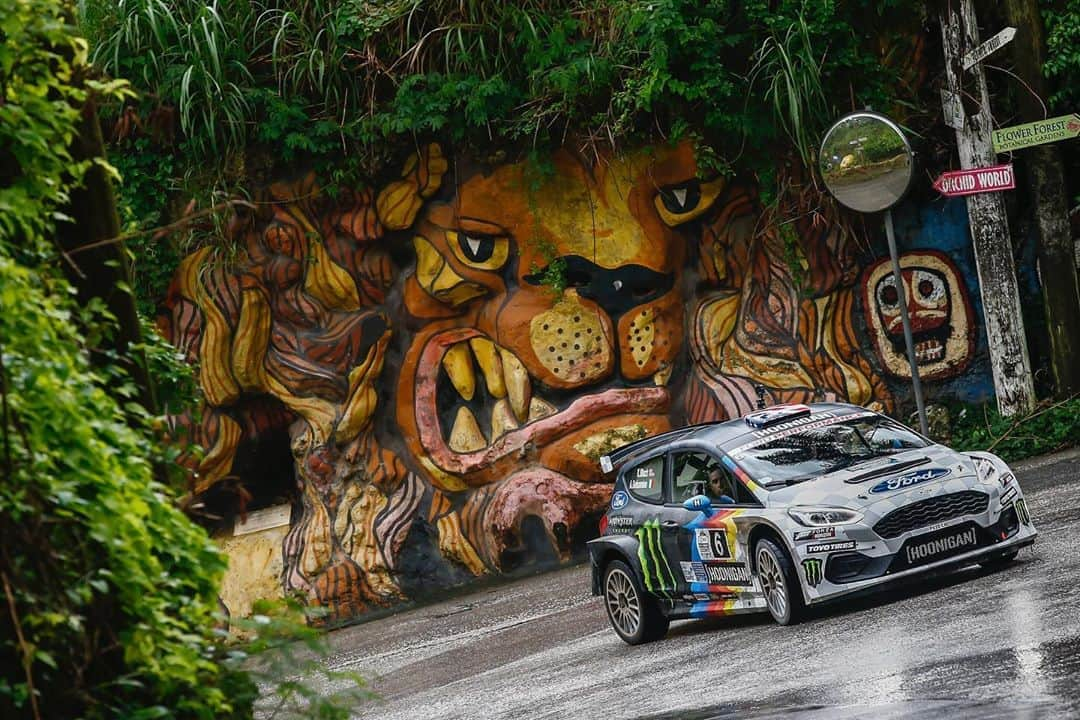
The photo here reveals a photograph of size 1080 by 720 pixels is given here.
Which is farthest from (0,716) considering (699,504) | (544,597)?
(544,597)

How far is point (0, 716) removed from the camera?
5.05 m

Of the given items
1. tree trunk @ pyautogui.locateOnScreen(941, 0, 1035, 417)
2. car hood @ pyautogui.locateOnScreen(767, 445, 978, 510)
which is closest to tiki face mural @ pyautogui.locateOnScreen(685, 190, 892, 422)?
tree trunk @ pyautogui.locateOnScreen(941, 0, 1035, 417)

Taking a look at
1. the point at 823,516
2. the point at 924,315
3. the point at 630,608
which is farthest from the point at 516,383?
the point at 823,516

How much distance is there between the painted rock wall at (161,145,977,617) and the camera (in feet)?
66.2

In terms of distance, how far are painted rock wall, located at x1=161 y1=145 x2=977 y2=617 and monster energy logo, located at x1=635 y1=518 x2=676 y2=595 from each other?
722 cm

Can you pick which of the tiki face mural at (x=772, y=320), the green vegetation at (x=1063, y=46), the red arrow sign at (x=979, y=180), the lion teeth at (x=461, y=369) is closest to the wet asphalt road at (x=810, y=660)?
the red arrow sign at (x=979, y=180)

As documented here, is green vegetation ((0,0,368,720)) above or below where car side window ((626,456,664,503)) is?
above

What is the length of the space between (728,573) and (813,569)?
974 mm

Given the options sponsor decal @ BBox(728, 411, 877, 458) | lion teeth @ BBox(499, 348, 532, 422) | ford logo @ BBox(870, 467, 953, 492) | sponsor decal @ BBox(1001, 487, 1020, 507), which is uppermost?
lion teeth @ BBox(499, 348, 532, 422)

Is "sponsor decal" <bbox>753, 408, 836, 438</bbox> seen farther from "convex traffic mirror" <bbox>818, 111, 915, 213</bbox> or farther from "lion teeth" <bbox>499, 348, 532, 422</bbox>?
"lion teeth" <bbox>499, 348, 532, 422</bbox>

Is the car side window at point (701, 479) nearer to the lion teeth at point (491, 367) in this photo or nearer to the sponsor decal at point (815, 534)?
the sponsor decal at point (815, 534)

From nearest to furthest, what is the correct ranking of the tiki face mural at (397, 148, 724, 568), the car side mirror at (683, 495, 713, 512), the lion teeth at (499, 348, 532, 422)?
the car side mirror at (683, 495, 713, 512) < the tiki face mural at (397, 148, 724, 568) < the lion teeth at (499, 348, 532, 422)

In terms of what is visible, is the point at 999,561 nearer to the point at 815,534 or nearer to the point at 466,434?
the point at 815,534

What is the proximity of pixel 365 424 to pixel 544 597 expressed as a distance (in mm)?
4673
